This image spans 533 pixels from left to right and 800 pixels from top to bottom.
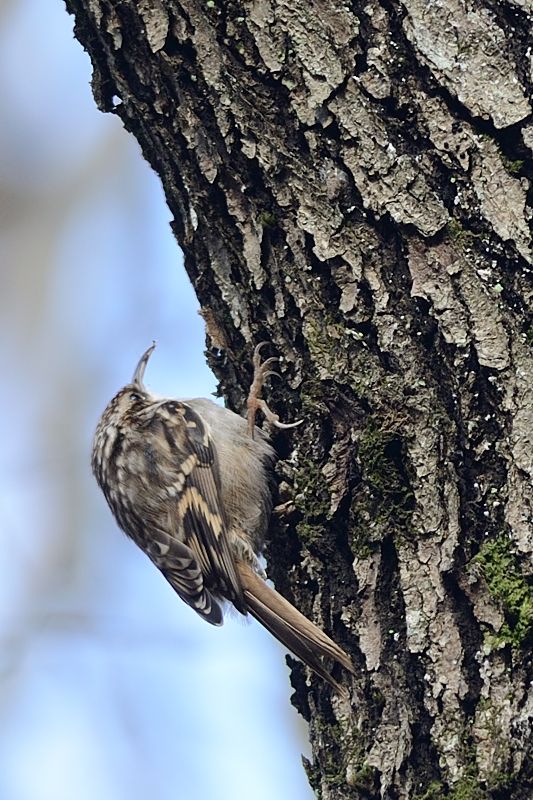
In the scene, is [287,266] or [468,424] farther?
[287,266]

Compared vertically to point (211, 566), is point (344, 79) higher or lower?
higher

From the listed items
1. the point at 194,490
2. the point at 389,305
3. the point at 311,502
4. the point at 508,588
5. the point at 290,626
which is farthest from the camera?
the point at 194,490

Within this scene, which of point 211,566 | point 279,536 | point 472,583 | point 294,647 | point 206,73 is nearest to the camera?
point 472,583

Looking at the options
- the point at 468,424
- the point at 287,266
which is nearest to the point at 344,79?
the point at 287,266

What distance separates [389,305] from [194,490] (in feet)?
4.42

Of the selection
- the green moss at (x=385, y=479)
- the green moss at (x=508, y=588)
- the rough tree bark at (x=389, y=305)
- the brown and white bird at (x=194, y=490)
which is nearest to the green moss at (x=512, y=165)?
the rough tree bark at (x=389, y=305)

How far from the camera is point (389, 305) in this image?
1821 mm

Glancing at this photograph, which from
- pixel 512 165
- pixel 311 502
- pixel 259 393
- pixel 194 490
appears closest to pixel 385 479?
pixel 311 502

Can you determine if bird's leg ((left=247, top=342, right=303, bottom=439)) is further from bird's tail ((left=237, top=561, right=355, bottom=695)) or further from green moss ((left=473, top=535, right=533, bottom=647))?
green moss ((left=473, top=535, right=533, bottom=647))

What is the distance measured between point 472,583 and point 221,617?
133 cm

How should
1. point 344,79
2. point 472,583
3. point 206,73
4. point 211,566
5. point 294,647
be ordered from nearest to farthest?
point 472,583 < point 344,79 < point 206,73 < point 294,647 < point 211,566

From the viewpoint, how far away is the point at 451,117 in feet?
5.71

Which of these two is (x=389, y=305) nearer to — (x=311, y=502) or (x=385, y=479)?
(x=385, y=479)

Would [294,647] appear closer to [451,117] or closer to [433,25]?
[451,117]
